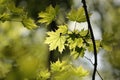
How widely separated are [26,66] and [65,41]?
0.95 ft

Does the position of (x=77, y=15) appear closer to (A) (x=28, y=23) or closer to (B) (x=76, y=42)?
(B) (x=76, y=42)

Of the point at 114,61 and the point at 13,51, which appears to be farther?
the point at 114,61

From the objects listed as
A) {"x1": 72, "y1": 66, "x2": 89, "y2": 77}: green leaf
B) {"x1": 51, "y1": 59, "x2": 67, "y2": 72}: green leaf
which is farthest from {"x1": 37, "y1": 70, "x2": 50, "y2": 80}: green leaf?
{"x1": 72, "y1": 66, "x2": 89, "y2": 77}: green leaf

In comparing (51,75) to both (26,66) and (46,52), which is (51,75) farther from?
(46,52)

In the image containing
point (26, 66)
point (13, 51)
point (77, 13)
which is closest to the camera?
point (26, 66)

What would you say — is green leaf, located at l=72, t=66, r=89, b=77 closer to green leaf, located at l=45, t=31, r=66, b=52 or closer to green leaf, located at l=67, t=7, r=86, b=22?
green leaf, located at l=45, t=31, r=66, b=52

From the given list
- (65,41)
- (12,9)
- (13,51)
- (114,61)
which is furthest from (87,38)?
(114,61)

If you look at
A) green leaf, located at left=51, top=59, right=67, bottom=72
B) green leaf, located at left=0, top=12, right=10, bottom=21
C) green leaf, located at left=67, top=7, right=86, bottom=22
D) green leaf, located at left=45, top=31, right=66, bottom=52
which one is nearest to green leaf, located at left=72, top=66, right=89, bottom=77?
green leaf, located at left=51, top=59, right=67, bottom=72

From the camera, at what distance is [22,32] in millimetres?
6688

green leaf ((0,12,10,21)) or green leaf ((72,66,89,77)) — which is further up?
green leaf ((0,12,10,21))

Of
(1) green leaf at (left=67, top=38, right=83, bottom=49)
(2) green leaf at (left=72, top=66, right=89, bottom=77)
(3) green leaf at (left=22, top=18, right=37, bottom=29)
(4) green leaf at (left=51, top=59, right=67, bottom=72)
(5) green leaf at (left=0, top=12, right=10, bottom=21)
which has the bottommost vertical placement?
(2) green leaf at (left=72, top=66, right=89, bottom=77)

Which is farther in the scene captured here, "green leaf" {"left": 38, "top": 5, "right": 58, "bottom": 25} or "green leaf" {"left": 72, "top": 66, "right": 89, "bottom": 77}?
"green leaf" {"left": 72, "top": 66, "right": 89, "bottom": 77}

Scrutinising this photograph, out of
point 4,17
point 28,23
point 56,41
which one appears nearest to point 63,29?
point 56,41

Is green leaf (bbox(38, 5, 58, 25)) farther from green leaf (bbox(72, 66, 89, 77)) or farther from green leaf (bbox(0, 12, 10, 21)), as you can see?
green leaf (bbox(72, 66, 89, 77))
